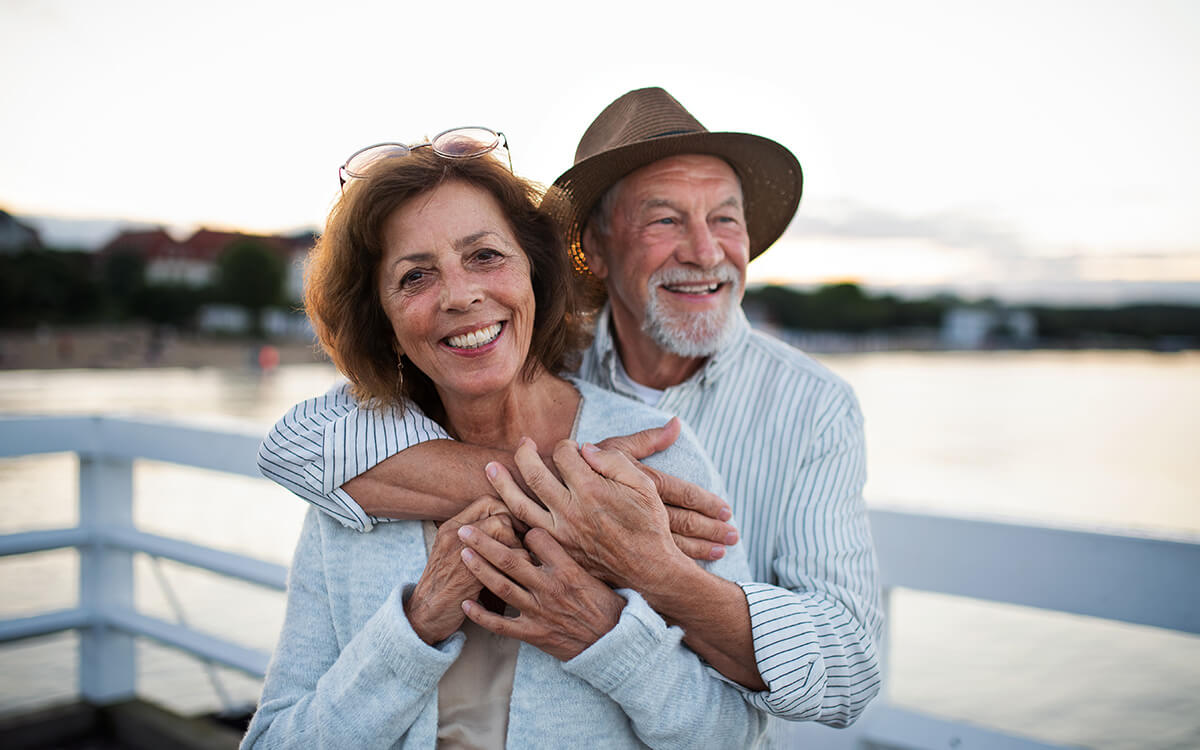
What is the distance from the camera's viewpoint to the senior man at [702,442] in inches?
58.6

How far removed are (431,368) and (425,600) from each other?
0.42 metres

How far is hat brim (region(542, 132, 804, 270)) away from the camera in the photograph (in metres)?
2.23

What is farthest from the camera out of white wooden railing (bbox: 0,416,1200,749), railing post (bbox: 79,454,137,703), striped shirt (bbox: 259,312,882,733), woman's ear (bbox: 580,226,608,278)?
railing post (bbox: 79,454,137,703)

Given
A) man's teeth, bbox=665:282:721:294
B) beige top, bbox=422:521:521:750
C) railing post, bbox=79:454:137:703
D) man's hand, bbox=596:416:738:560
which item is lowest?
railing post, bbox=79:454:137:703

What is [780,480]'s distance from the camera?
1.95 meters

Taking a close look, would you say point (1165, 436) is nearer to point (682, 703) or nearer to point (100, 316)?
point (682, 703)

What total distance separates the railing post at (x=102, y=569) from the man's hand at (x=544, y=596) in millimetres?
2196

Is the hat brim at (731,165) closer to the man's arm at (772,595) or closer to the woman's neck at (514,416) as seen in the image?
the woman's neck at (514,416)

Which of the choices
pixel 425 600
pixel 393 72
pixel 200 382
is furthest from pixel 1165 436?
pixel 200 382

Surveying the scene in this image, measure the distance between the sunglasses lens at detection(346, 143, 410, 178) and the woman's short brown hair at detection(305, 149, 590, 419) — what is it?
0.02 meters

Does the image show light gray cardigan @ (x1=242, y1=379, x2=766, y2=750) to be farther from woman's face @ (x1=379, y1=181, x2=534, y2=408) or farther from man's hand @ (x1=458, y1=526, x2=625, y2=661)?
woman's face @ (x1=379, y1=181, x2=534, y2=408)

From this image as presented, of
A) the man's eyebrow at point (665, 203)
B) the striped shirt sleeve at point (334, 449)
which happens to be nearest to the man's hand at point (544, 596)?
the striped shirt sleeve at point (334, 449)

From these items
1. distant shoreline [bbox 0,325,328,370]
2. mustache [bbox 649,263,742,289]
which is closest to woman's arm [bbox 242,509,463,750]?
mustache [bbox 649,263,742,289]

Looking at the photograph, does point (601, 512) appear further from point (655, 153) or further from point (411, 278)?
point (655, 153)
